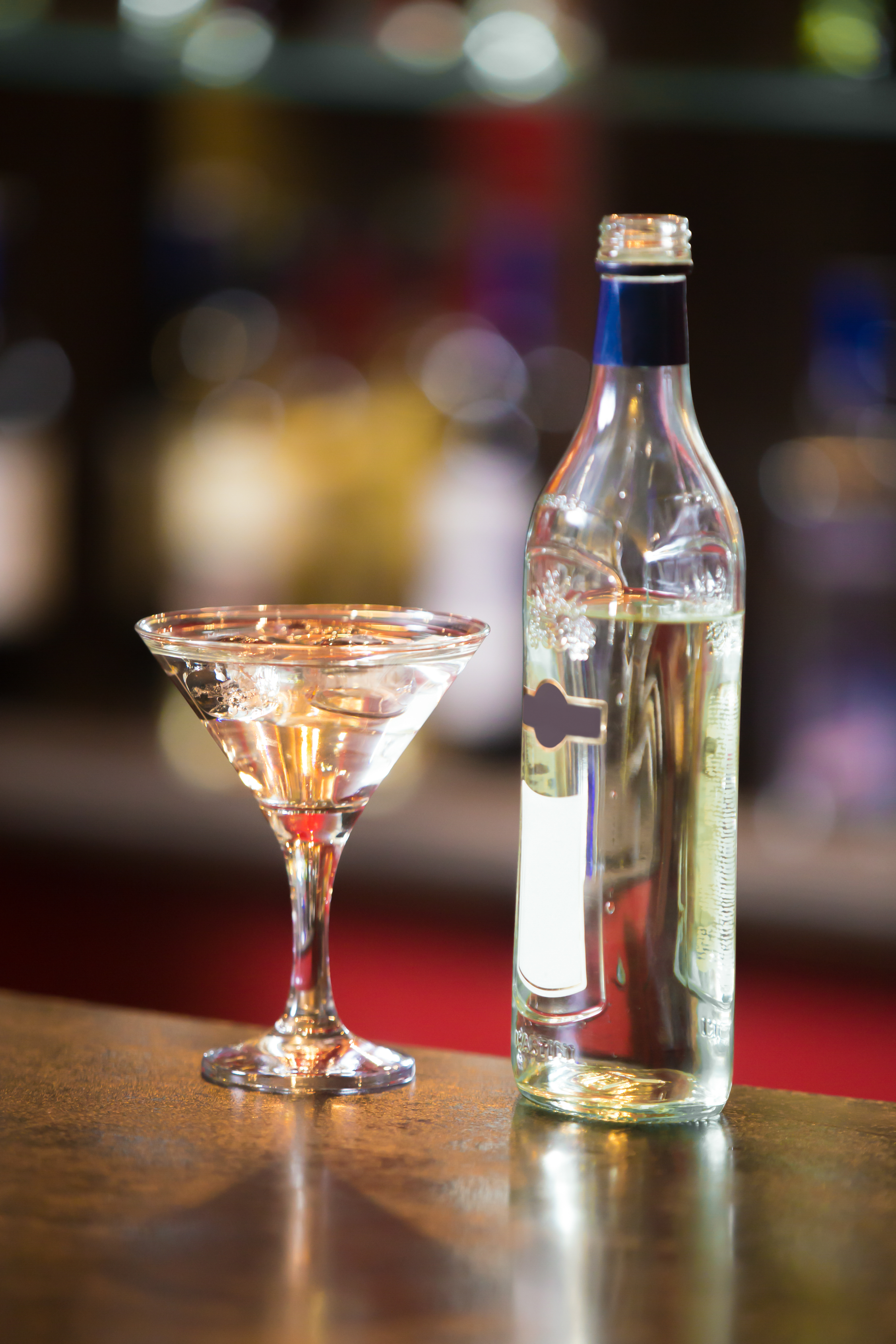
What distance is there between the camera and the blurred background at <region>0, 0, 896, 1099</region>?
5.01 feet

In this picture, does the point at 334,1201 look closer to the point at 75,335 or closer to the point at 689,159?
the point at 689,159

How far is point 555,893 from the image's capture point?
57cm

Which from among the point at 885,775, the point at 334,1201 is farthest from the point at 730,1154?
→ the point at 885,775

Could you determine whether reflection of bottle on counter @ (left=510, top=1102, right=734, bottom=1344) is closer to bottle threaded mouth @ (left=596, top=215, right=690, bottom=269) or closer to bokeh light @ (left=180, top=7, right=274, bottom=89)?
bottle threaded mouth @ (left=596, top=215, right=690, bottom=269)

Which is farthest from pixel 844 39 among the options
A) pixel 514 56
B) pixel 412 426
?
pixel 412 426

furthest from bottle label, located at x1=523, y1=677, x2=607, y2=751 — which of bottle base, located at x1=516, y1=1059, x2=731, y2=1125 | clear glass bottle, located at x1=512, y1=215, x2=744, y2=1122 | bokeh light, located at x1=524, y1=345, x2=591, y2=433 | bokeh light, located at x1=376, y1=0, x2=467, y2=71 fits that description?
bokeh light, located at x1=376, y1=0, x2=467, y2=71

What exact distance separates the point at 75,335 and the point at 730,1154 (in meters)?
1.51

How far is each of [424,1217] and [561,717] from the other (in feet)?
0.57

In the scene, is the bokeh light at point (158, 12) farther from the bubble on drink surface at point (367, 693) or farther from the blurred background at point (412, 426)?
the bubble on drink surface at point (367, 693)

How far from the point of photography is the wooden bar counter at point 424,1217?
0.41 metres

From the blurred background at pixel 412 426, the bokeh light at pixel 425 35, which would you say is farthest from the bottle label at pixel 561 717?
the bokeh light at pixel 425 35

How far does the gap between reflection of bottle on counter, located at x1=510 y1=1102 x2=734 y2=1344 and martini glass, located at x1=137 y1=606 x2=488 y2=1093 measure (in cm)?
9

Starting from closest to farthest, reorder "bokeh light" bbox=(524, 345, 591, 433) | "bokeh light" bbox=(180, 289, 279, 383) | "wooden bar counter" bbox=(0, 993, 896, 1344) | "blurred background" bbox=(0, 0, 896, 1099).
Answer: "wooden bar counter" bbox=(0, 993, 896, 1344) < "blurred background" bbox=(0, 0, 896, 1099) < "bokeh light" bbox=(524, 345, 591, 433) < "bokeh light" bbox=(180, 289, 279, 383)

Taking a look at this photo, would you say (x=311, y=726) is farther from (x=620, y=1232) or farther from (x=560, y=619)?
(x=620, y=1232)
